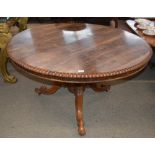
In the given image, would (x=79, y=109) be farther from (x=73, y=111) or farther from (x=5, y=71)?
(x=5, y=71)

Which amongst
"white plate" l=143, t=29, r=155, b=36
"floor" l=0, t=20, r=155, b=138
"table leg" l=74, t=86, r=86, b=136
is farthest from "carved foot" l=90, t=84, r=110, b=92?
"white plate" l=143, t=29, r=155, b=36

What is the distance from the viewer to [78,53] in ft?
4.82

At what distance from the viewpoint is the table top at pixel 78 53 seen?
1284 mm

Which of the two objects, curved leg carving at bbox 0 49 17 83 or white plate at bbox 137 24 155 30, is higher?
white plate at bbox 137 24 155 30

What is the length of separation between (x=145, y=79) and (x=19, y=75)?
4.17 feet

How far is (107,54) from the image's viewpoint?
1455 mm

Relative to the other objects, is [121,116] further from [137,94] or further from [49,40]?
[49,40]

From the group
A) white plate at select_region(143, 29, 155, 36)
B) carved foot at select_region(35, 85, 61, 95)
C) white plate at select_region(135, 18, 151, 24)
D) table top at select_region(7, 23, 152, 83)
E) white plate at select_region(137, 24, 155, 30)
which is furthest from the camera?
white plate at select_region(135, 18, 151, 24)

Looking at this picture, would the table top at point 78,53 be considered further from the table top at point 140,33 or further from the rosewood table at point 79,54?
the table top at point 140,33

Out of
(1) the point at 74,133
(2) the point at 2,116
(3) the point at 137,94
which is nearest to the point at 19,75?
(2) the point at 2,116

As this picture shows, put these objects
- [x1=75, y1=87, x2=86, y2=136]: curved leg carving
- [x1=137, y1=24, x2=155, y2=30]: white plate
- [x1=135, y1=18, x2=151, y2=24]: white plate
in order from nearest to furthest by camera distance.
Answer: [x1=75, y1=87, x2=86, y2=136]: curved leg carving → [x1=137, y1=24, x2=155, y2=30]: white plate → [x1=135, y1=18, x2=151, y2=24]: white plate

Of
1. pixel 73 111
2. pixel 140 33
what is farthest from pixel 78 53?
pixel 140 33

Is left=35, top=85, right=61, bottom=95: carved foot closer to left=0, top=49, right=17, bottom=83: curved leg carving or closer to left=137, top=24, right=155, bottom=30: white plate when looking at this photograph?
left=0, top=49, right=17, bottom=83: curved leg carving

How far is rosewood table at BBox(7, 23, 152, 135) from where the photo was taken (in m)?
1.29
